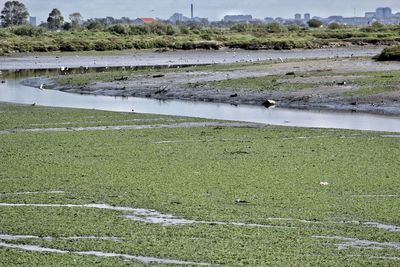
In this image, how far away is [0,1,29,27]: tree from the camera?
16938cm

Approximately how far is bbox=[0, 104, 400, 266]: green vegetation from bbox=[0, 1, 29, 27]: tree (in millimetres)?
148334

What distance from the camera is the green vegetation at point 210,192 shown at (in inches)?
471

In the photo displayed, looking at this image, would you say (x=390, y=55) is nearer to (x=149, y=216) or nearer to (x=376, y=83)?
(x=376, y=83)

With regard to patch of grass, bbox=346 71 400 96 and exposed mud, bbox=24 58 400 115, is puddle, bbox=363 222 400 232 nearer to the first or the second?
exposed mud, bbox=24 58 400 115

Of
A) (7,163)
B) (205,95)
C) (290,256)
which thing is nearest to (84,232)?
(290,256)

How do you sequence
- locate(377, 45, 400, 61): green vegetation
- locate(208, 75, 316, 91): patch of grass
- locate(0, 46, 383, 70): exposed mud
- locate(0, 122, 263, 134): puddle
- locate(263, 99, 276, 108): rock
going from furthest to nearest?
locate(0, 46, 383, 70): exposed mud, locate(377, 45, 400, 61): green vegetation, locate(208, 75, 316, 91): patch of grass, locate(263, 99, 276, 108): rock, locate(0, 122, 263, 134): puddle

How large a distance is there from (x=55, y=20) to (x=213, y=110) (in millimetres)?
141232

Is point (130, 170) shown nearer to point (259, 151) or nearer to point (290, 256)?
point (259, 151)

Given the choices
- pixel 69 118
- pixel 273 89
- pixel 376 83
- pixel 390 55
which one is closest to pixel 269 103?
pixel 273 89

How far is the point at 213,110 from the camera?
3491cm

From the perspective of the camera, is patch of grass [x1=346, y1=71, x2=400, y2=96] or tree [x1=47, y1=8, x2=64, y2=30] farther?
tree [x1=47, y1=8, x2=64, y2=30]

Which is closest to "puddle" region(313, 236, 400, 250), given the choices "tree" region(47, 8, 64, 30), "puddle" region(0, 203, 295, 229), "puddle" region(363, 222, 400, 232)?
"puddle" region(363, 222, 400, 232)

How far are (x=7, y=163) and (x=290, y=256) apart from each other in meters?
9.60

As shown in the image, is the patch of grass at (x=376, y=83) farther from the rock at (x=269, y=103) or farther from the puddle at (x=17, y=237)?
the puddle at (x=17, y=237)
